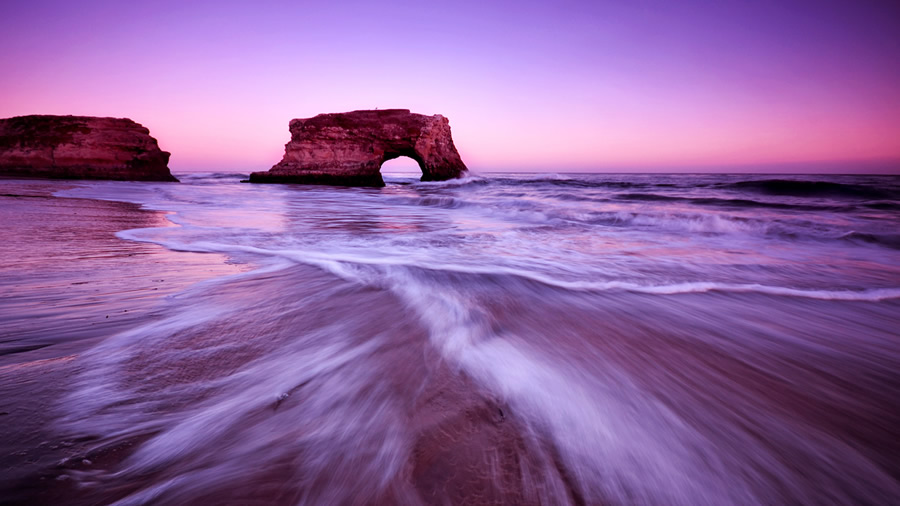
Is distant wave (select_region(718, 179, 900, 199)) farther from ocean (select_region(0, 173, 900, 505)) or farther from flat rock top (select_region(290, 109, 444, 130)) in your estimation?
flat rock top (select_region(290, 109, 444, 130))

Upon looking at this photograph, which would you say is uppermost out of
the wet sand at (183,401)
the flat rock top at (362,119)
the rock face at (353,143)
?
the flat rock top at (362,119)

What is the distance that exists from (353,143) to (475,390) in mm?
24285

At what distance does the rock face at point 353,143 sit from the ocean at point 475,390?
21456 mm

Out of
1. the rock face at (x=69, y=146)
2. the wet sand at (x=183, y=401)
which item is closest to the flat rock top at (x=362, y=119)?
the rock face at (x=69, y=146)

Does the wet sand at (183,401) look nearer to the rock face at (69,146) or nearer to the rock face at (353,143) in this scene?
the rock face at (353,143)

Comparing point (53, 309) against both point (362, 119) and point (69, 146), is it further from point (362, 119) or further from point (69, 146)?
point (69, 146)

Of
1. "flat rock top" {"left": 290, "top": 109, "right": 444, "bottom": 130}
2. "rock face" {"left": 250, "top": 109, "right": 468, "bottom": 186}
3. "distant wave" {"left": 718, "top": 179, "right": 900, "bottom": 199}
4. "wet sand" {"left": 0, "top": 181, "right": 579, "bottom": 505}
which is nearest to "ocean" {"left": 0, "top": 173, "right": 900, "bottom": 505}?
"wet sand" {"left": 0, "top": 181, "right": 579, "bottom": 505}

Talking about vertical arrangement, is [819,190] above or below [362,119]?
below

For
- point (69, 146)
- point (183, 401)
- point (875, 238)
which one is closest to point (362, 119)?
point (69, 146)

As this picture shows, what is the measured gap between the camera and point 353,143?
23.4m

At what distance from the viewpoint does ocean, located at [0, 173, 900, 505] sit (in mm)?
881

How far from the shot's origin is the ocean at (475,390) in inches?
34.7

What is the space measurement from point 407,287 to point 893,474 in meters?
2.23

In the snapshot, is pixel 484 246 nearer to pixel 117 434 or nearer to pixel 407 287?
pixel 407 287
